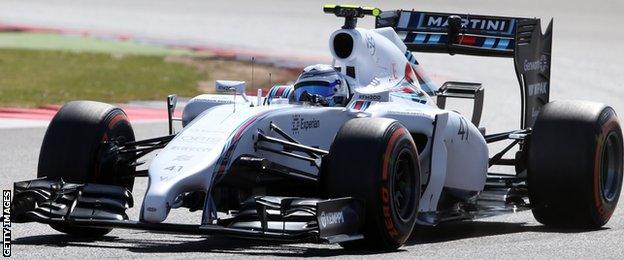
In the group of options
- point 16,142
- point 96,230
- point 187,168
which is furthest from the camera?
point 16,142

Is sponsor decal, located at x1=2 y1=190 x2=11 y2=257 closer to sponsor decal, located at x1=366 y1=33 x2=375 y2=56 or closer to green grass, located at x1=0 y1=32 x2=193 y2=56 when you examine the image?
sponsor decal, located at x1=366 y1=33 x2=375 y2=56

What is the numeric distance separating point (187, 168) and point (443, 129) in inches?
86.0

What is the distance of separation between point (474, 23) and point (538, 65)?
68 cm

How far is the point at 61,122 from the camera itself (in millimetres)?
10594

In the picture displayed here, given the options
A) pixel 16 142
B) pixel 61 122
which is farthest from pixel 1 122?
pixel 61 122

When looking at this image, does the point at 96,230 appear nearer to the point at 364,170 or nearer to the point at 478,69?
the point at 364,170

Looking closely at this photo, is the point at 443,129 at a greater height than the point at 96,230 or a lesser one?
greater

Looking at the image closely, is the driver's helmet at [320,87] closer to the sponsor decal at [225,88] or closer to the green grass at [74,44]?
the sponsor decal at [225,88]

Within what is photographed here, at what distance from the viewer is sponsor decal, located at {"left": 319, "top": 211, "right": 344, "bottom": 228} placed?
9.15 metres

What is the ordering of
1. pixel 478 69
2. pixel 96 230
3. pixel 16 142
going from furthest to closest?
pixel 478 69 → pixel 16 142 → pixel 96 230

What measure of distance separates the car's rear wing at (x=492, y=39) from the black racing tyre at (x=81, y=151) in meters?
3.39

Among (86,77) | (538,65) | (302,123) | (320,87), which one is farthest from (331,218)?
(86,77)

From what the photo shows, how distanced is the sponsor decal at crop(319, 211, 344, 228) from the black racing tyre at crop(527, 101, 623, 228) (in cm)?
238

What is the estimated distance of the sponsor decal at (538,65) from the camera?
12648mm
